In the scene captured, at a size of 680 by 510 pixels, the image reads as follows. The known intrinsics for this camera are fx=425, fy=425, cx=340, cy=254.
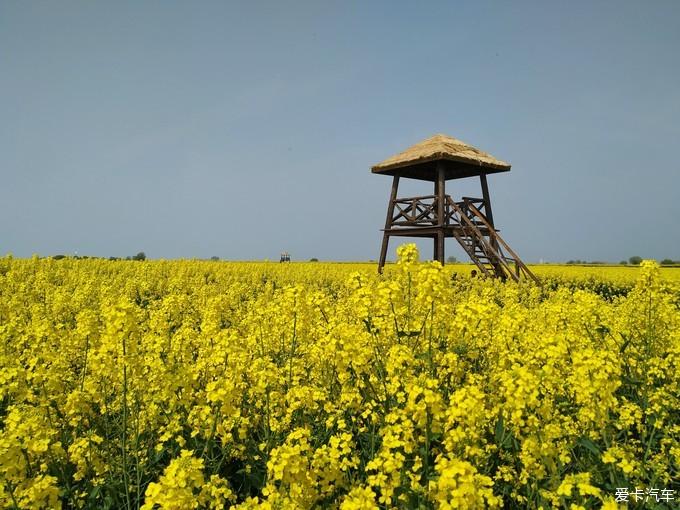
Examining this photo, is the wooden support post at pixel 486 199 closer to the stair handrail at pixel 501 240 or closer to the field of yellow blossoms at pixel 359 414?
the stair handrail at pixel 501 240

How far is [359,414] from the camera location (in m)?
4.33

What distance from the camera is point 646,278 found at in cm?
529

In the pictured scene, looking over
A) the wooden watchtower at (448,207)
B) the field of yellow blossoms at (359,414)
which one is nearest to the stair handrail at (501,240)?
the wooden watchtower at (448,207)

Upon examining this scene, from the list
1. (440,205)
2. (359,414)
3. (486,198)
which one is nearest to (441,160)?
(440,205)

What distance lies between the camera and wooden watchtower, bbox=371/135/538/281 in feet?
52.1

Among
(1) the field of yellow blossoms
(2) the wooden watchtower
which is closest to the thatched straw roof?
(2) the wooden watchtower

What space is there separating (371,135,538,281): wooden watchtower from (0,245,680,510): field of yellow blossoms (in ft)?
32.7

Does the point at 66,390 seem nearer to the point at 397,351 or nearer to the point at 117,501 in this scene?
the point at 117,501

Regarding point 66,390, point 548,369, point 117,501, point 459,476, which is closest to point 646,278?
point 548,369

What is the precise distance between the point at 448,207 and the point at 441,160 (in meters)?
1.87

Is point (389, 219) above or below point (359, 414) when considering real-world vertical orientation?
above

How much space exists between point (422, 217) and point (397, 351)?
14.1 metres

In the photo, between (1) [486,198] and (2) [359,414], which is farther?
(1) [486,198]

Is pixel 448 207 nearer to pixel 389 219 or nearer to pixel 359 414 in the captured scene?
pixel 389 219
